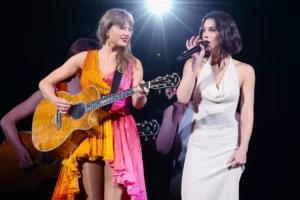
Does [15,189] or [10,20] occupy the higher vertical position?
[10,20]

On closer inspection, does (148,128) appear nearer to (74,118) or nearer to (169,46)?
(74,118)

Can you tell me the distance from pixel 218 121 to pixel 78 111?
909 mm

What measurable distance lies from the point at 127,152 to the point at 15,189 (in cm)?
160

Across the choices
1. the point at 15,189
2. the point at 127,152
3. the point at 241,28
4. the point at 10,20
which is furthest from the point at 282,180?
the point at 10,20

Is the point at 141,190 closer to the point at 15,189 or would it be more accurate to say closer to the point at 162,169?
the point at 162,169

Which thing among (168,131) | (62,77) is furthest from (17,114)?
(168,131)

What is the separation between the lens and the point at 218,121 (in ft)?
9.78

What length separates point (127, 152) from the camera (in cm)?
280

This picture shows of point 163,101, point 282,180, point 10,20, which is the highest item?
point 10,20

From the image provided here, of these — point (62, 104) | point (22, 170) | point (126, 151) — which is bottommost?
point (22, 170)

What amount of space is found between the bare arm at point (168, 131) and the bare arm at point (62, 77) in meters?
0.92

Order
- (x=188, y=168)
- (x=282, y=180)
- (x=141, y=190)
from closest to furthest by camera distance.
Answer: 1. (x=141, y=190)
2. (x=188, y=168)
3. (x=282, y=180)

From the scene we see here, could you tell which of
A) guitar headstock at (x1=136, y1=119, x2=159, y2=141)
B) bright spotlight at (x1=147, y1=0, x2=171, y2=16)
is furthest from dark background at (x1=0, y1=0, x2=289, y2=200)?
guitar headstock at (x1=136, y1=119, x2=159, y2=141)

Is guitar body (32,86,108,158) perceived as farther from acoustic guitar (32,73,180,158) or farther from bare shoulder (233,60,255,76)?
bare shoulder (233,60,255,76)
